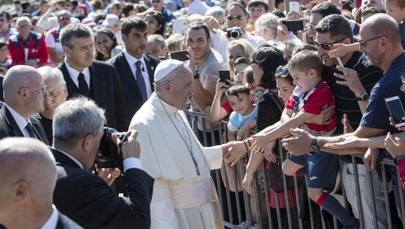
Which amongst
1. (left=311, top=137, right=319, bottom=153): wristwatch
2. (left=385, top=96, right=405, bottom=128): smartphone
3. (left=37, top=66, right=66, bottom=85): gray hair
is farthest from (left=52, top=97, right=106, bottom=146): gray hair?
(left=37, top=66, right=66, bottom=85): gray hair

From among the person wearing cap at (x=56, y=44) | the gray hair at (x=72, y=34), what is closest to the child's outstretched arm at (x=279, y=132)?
the gray hair at (x=72, y=34)

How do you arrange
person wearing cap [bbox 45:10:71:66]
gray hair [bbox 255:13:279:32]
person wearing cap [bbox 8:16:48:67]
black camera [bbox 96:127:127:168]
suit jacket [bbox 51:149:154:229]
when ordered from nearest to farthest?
suit jacket [bbox 51:149:154:229]
black camera [bbox 96:127:127:168]
gray hair [bbox 255:13:279:32]
person wearing cap [bbox 45:10:71:66]
person wearing cap [bbox 8:16:48:67]

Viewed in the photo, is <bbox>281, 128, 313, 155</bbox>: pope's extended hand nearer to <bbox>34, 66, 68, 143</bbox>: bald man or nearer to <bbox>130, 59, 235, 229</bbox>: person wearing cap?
<bbox>130, 59, 235, 229</bbox>: person wearing cap

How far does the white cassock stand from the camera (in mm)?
6176

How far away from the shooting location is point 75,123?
4.72 meters

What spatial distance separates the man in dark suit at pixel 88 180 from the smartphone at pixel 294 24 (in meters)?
3.81

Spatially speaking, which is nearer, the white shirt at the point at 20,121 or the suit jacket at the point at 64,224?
the suit jacket at the point at 64,224

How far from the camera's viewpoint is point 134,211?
470cm

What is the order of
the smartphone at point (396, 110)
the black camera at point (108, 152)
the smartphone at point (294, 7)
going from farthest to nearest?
the smartphone at point (294, 7) < the smartphone at point (396, 110) < the black camera at point (108, 152)

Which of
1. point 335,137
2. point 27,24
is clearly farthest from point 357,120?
point 27,24

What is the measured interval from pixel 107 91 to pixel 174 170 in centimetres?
224

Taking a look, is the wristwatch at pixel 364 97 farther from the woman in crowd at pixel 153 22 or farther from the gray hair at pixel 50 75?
the woman in crowd at pixel 153 22

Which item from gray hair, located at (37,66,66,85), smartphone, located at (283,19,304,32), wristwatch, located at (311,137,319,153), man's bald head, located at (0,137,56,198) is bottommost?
A: wristwatch, located at (311,137,319,153)

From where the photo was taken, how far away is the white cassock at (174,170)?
618cm
